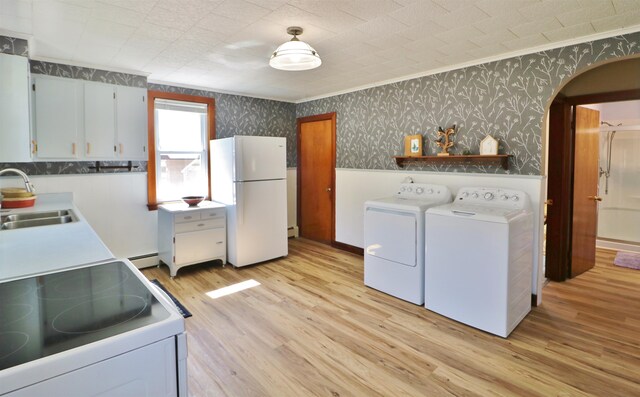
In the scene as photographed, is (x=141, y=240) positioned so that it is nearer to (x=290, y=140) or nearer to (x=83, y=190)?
(x=83, y=190)

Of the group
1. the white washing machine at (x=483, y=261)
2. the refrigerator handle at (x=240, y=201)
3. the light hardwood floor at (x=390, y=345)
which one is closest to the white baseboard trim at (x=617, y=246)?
the light hardwood floor at (x=390, y=345)

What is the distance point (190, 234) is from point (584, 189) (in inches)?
175

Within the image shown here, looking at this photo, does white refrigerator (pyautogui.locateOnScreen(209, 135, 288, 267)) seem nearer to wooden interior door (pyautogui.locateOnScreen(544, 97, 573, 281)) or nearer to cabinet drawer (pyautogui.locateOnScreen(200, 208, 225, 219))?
cabinet drawer (pyautogui.locateOnScreen(200, 208, 225, 219))

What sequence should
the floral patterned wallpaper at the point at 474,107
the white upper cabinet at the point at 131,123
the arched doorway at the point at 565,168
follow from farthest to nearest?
the white upper cabinet at the point at 131,123 → the arched doorway at the point at 565,168 → the floral patterned wallpaper at the point at 474,107

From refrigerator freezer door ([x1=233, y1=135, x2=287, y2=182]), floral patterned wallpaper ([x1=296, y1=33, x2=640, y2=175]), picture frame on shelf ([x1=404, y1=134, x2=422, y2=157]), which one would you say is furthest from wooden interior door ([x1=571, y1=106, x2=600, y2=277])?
refrigerator freezer door ([x1=233, y1=135, x2=287, y2=182])

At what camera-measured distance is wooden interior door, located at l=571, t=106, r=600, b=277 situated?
3.75 meters

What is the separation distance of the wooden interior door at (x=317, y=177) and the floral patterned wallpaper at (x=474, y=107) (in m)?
0.43

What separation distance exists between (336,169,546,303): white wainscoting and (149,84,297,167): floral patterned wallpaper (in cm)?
124

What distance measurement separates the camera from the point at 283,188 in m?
4.55

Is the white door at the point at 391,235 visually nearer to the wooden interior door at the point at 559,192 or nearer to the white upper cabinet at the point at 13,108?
the wooden interior door at the point at 559,192

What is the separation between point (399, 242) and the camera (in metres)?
3.29

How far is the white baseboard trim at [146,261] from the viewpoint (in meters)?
4.22

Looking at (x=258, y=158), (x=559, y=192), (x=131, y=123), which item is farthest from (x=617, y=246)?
(x=131, y=123)

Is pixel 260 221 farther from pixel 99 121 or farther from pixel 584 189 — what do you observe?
pixel 584 189
